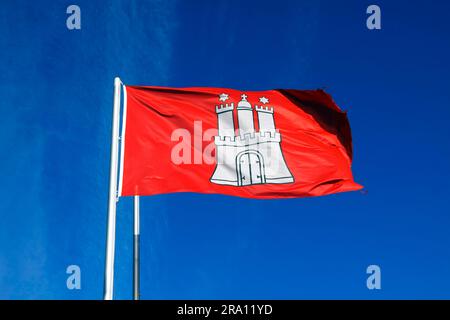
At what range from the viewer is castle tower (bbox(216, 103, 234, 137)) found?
632 inches

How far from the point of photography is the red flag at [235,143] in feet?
48.2

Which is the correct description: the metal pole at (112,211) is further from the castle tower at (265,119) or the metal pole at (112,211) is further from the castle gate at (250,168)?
the castle tower at (265,119)

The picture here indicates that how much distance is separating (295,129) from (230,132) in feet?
6.34

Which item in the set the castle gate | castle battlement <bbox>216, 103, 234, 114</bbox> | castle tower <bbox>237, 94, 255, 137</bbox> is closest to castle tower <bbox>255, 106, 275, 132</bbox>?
castle tower <bbox>237, 94, 255, 137</bbox>

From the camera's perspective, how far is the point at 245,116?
16.4m

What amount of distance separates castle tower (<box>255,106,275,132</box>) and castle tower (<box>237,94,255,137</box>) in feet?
0.81

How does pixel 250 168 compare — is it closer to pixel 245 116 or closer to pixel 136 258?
pixel 245 116

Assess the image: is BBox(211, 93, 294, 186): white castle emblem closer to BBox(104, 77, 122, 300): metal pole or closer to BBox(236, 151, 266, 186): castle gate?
BBox(236, 151, 266, 186): castle gate

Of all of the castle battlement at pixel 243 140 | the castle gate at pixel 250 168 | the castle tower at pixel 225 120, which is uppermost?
the castle tower at pixel 225 120

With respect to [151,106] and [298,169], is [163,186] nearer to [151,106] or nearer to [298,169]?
[151,106]

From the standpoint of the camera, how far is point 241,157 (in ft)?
50.9

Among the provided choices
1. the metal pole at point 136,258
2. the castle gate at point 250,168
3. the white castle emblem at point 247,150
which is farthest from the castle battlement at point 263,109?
the metal pole at point 136,258

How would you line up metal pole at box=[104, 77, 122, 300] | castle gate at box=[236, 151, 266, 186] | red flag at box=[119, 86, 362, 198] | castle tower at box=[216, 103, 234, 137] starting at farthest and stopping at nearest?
castle tower at box=[216, 103, 234, 137] < castle gate at box=[236, 151, 266, 186] < red flag at box=[119, 86, 362, 198] < metal pole at box=[104, 77, 122, 300]

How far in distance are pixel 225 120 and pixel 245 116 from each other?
52 cm
